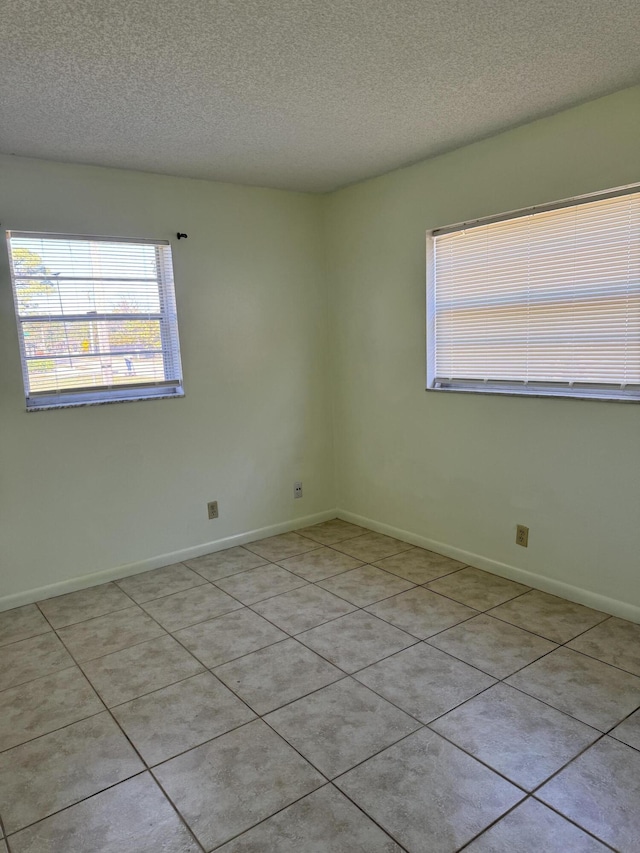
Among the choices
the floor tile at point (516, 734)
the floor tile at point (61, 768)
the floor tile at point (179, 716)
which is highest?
the floor tile at point (516, 734)

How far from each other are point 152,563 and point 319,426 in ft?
5.14

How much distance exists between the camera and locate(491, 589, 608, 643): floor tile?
8.86 feet

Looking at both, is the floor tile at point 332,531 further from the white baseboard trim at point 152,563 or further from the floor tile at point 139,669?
the floor tile at point 139,669

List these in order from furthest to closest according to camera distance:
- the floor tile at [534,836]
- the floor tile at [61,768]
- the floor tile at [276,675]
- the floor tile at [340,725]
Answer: the floor tile at [276,675]
the floor tile at [340,725]
the floor tile at [61,768]
the floor tile at [534,836]

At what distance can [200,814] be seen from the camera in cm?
174

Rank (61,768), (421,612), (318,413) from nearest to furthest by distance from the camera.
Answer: (61,768), (421,612), (318,413)

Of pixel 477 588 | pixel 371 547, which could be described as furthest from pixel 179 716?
pixel 371 547

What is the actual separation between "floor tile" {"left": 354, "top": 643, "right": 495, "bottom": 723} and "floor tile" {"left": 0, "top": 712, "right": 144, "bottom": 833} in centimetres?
96

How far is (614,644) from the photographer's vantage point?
255cm

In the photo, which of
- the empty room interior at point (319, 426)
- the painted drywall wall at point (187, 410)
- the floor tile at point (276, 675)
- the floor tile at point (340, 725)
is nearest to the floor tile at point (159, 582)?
the empty room interior at point (319, 426)

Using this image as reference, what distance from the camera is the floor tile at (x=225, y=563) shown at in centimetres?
359

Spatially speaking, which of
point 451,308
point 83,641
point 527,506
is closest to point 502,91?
point 451,308

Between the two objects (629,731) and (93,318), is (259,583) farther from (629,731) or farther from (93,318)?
(629,731)

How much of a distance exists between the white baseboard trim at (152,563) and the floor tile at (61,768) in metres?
1.29
